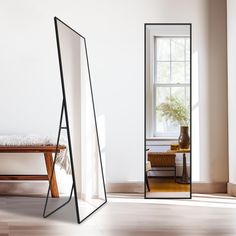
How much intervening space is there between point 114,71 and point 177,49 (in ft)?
2.24

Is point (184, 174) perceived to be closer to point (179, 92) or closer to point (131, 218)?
point (179, 92)

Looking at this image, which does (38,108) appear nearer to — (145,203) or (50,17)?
(50,17)

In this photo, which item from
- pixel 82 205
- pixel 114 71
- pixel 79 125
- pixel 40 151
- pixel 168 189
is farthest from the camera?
pixel 114 71

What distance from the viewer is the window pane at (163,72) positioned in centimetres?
457

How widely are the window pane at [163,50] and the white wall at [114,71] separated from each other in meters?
0.24

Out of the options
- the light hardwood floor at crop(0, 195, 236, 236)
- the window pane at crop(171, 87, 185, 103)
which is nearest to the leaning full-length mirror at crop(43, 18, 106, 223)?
the light hardwood floor at crop(0, 195, 236, 236)

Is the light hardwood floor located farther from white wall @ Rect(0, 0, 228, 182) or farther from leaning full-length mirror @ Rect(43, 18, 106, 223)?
white wall @ Rect(0, 0, 228, 182)

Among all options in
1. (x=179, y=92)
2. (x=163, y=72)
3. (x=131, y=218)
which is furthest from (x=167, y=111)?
(x=131, y=218)

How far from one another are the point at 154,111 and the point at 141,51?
0.67m

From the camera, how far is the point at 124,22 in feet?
15.6

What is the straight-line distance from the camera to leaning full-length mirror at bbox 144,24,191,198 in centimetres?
444

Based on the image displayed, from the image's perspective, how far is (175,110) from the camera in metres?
4.53

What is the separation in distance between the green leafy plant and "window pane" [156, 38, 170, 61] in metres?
0.40

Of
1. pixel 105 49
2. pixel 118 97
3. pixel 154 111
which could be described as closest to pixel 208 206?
A: pixel 154 111
